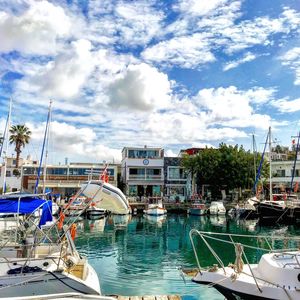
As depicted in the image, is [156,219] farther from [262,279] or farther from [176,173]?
[262,279]

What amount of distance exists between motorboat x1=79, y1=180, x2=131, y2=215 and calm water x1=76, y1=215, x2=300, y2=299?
5.31 meters

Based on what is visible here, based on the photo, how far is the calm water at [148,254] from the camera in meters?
17.0

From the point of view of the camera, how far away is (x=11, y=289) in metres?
11.2

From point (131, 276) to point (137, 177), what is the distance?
178 feet

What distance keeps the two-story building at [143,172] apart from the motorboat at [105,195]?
60.4m

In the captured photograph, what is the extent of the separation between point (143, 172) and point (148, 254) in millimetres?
48135

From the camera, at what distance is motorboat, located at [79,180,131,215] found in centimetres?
1238

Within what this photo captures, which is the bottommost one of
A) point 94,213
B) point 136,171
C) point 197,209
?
point 94,213

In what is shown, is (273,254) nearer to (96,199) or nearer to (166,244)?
(96,199)

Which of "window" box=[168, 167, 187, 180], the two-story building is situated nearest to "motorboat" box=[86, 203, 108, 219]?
the two-story building

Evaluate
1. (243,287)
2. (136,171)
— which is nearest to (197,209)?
(136,171)

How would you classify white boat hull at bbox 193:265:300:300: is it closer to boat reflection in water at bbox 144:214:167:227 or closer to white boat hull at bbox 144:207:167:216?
boat reflection in water at bbox 144:214:167:227

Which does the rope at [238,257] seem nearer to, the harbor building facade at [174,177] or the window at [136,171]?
the window at [136,171]

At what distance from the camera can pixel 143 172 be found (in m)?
74.0
